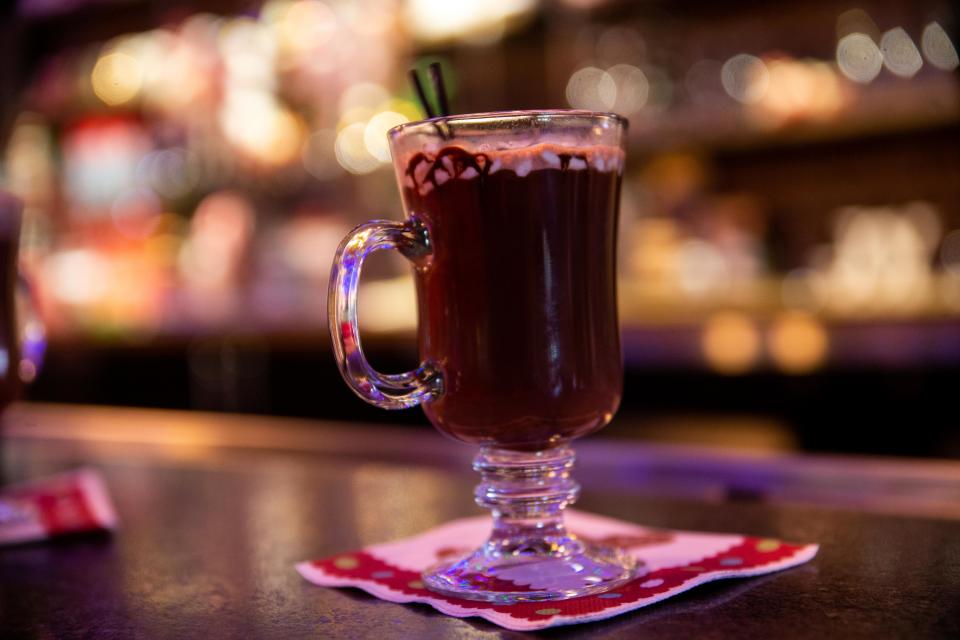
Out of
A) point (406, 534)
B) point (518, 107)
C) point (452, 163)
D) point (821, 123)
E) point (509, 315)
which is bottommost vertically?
point (406, 534)

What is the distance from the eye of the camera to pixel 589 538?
90cm

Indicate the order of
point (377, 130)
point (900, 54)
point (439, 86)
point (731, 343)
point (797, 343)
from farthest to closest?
point (377, 130)
point (900, 54)
point (731, 343)
point (797, 343)
point (439, 86)

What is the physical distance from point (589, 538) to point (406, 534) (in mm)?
157

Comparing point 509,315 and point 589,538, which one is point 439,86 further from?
point 589,538

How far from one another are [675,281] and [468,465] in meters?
2.41

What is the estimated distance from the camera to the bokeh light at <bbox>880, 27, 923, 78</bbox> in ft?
10.9

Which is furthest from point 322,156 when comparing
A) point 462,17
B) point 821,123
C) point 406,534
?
point 406,534

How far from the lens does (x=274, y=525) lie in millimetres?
1012

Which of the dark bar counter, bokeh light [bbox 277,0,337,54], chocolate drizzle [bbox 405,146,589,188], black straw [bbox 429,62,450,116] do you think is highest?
bokeh light [bbox 277,0,337,54]

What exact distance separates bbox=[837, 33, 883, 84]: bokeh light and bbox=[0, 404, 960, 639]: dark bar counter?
232 centimetres

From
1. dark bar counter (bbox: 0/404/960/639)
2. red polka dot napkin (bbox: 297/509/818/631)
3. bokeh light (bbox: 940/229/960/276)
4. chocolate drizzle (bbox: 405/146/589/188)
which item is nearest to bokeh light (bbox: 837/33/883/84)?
bokeh light (bbox: 940/229/960/276)

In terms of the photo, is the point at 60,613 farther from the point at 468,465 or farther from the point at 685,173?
the point at 685,173

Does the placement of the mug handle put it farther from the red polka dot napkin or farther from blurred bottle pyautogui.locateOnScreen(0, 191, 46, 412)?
blurred bottle pyautogui.locateOnScreen(0, 191, 46, 412)

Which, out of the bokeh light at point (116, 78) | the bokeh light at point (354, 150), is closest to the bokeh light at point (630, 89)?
the bokeh light at point (354, 150)
